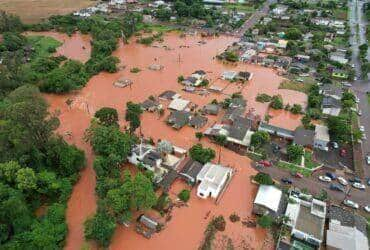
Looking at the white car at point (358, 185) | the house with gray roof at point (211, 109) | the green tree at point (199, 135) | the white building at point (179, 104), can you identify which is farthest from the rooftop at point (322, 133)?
the white building at point (179, 104)

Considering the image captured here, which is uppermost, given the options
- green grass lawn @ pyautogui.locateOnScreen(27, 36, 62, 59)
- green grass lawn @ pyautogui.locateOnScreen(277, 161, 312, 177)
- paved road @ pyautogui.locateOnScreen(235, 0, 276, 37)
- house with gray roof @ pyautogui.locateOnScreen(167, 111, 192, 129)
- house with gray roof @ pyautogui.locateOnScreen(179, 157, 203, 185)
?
paved road @ pyautogui.locateOnScreen(235, 0, 276, 37)

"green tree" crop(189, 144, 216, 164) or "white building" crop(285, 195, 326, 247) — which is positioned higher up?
"green tree" crop(189, 144, 216, 164)

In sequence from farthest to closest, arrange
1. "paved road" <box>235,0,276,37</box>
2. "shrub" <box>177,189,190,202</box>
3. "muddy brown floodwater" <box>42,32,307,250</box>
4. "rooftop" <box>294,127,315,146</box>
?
"paved road" <box>235,0,276,37</box>, "rooftop" <box>294,127,315,146</box>, "shrub" <box>177,189,190,202</box>, "muddy brown floodwater" <box>42,32,307,250</box>

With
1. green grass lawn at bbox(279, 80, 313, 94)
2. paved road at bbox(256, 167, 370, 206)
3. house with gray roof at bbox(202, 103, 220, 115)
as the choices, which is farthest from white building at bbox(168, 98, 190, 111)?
green grass lawn at bbox(279, 80, 313, 94)

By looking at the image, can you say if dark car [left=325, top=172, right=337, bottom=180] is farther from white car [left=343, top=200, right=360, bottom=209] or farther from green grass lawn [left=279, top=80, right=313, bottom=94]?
green grass lawn [left=279, top=80, right=313, bottom=94]

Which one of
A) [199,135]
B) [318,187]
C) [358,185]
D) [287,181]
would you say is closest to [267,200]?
[287,181]

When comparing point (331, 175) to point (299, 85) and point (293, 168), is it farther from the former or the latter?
point (299, 85)

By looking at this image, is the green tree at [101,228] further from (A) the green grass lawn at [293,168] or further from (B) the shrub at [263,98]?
(B) the shrub at [263,98]

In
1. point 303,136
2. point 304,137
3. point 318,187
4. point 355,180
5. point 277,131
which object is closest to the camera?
point 318,187
